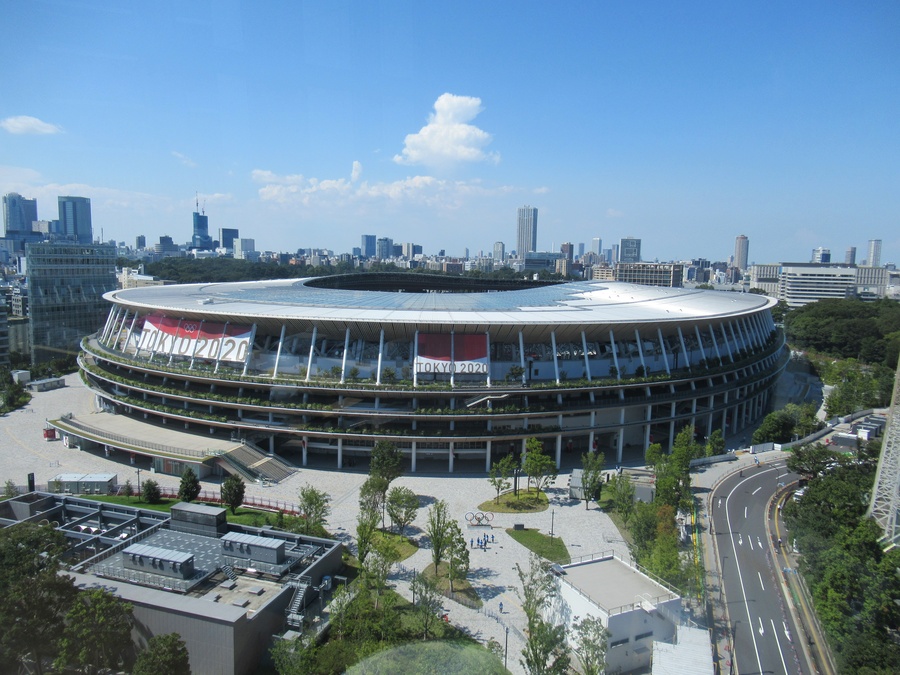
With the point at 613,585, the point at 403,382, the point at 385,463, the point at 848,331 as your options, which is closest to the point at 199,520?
the point at 385,463

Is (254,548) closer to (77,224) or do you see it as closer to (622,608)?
(622,608)

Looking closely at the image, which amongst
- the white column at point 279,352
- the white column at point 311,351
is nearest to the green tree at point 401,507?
the white column at point 311,351

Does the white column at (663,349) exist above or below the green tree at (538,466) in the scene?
above

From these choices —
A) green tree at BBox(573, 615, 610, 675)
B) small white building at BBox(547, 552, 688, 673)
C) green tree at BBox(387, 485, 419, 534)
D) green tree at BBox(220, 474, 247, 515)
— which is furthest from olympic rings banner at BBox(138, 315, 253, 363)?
green tree at BBox(573, 615, 610, 675)

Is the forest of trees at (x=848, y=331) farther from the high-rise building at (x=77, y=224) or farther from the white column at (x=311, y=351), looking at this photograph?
the high-rise building at (x=77, y=224)

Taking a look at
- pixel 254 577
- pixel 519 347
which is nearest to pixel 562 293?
pixel 519 347

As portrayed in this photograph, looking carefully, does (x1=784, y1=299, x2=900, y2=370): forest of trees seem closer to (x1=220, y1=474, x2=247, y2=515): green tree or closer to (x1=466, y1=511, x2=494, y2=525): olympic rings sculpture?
(x1=466, y1=511, x2=494, y2=525): olympic rings sculpture

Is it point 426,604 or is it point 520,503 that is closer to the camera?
point 426,604
